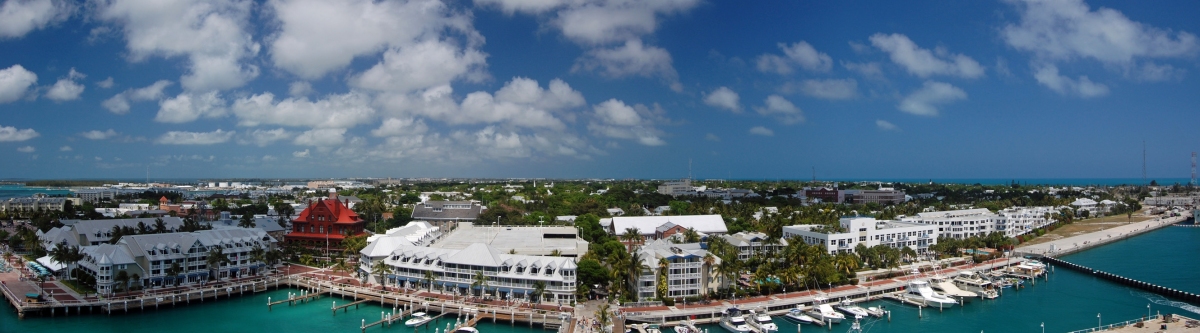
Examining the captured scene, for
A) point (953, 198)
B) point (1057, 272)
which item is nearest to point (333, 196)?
point (1057, 272)

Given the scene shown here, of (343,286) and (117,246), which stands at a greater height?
(117,246)

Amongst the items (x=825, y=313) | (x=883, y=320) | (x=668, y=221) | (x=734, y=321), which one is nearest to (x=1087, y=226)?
(x=668, y=221)

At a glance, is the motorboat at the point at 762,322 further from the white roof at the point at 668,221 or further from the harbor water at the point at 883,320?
the white roof at the point at 668,221

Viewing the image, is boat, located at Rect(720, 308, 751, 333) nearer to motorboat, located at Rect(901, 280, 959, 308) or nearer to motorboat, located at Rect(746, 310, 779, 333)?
motorboat, located at Rect(746, 310, 779, 333)

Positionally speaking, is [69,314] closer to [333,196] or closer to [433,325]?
[433,325]

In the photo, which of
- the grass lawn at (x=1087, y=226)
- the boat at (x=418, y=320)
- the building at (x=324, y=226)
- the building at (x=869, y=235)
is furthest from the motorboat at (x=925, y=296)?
the building at (x=324, y=226)
